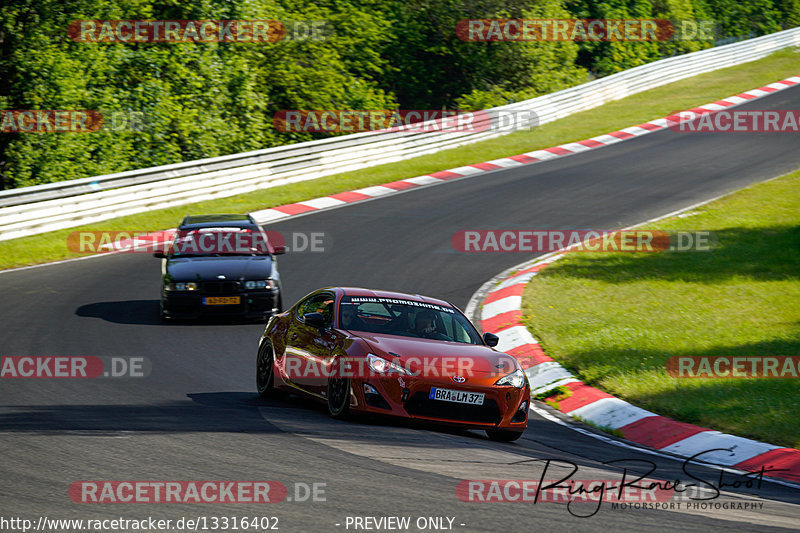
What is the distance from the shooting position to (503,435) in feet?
29.2

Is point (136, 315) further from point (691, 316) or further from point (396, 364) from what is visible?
point (691, 316)

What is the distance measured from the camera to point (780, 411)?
9.72m

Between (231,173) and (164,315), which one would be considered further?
(231,173)

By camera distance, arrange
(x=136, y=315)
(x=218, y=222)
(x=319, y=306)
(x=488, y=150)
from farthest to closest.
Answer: (x=488, y=150)
(x=218, y=222)
(x=136, y=315)
(x=319, y=306)

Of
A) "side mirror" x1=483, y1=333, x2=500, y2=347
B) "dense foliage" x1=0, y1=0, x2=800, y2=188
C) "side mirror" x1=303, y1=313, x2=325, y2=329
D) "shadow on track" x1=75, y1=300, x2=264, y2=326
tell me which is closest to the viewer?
"side mirror" x1=303, y1=313, x2=325, y2=329

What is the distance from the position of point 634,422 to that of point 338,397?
312cm

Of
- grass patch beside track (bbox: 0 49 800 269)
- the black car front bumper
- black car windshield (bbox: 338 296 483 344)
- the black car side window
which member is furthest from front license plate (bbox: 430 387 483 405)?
grass patch beside track (bbox: 0 49 800 269)

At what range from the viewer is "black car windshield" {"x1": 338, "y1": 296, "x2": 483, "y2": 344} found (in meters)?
9.70

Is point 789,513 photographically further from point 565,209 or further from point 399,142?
point 399,142

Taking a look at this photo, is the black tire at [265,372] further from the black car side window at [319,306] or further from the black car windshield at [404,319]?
the black car windshield at [404,319]

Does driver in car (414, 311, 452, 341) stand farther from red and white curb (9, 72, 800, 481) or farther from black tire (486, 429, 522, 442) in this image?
red and white curb (9, 72, 800, 481)

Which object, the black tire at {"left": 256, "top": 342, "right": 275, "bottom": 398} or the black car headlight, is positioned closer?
the black tire at {"left": 256, "top": 342, "right": 275, "bottom": 398}

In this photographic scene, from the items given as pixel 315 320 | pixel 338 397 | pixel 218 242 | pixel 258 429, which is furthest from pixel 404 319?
pixel 218 242

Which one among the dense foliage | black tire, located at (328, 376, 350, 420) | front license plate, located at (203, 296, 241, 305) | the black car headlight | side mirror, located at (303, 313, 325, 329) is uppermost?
the dense foliage
